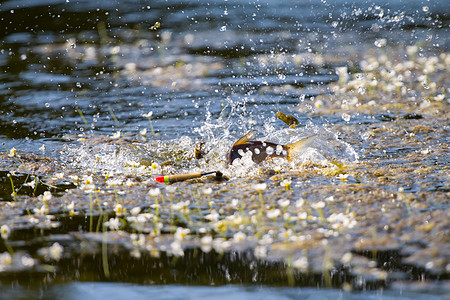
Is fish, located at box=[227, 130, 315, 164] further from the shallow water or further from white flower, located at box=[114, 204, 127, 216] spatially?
white flower, located at box=[114, 204, 127, 216]

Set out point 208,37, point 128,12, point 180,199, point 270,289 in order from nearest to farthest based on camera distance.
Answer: point 270,289 → point 180,199 → point 208,37 → point 128,12

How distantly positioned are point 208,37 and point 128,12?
194cm

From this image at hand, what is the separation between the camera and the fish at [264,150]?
451 centimetres

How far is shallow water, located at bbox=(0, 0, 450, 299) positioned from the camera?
2938mm

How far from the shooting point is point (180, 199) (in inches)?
151

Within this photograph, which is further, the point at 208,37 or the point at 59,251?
the point at 208,37

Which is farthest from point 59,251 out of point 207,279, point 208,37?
point 208,37

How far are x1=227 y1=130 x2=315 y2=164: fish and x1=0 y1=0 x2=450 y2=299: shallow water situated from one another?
0.08 metres

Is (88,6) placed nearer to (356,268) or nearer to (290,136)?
(290,136)

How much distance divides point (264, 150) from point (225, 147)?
457mm

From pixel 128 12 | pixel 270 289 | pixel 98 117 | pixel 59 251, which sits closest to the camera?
pixel 270 289

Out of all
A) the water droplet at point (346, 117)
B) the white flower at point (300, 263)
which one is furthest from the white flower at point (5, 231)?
the water droplet at point (346, 117)

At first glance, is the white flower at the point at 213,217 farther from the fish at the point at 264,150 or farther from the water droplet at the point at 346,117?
the water droplet at the point at 346,117

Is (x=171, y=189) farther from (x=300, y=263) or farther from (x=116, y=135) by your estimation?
(x=116, y=135)
